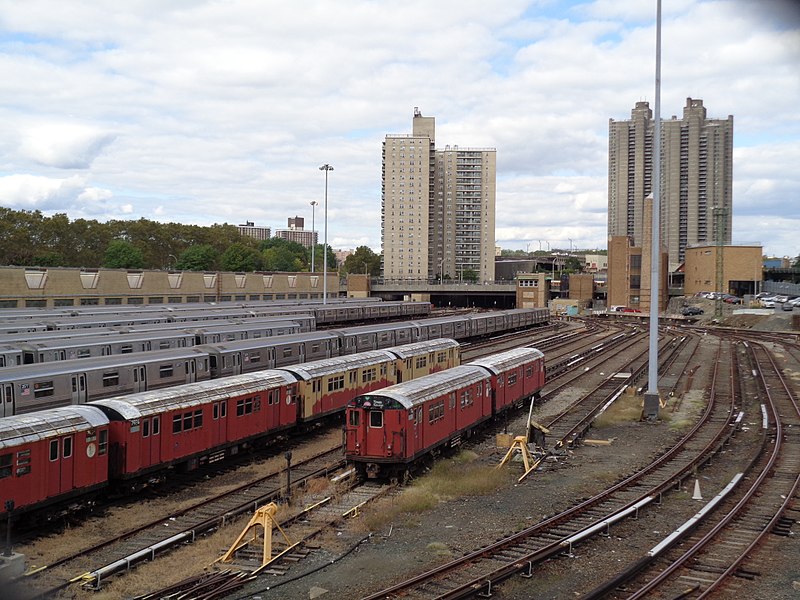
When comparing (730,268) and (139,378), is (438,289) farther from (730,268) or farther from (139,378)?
(139,378)

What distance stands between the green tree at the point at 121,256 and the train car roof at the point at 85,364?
73.6 meters

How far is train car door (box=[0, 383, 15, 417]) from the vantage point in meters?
19.1

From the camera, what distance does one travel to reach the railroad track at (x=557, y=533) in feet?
39.1

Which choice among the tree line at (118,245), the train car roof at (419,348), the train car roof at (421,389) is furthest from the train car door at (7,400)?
the tree line at (118,245)

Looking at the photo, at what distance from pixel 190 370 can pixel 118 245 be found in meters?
76.8

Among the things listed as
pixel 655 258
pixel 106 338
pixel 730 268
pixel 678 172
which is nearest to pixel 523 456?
pixel 655 258

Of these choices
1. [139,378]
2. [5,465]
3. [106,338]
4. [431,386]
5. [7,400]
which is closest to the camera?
Answer: [5,465]

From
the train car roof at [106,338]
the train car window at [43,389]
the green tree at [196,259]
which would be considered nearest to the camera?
the train car window at [43,389]

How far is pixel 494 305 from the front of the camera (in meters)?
130

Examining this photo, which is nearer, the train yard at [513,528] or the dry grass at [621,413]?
the train yard at [513,528]

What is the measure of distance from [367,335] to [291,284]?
51365 mm

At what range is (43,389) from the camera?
66.8 ft

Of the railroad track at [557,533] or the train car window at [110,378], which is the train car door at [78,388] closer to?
the train car window at [110,378]

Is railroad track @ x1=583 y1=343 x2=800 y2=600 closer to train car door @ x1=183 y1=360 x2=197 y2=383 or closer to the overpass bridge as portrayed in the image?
train car door @ x1=183 y1=360 x2=197 y2=383
